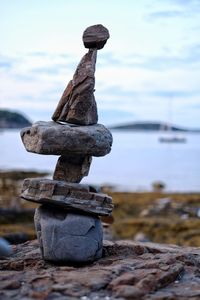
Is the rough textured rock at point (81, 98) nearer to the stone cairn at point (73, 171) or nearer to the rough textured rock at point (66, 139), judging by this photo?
the stone cairn at point (73, 171)

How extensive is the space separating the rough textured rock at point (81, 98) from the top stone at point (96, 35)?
9.0 inches

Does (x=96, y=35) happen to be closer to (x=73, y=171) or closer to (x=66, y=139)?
(x=66, y=139)

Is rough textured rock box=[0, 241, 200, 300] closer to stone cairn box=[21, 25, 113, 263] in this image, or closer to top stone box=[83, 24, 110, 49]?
stone cairn box=[21, 25, 113, 263]

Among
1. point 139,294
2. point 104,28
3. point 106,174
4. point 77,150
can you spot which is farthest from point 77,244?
point 106,174

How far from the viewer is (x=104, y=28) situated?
390 inches

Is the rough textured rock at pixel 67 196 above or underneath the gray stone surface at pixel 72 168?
underneath

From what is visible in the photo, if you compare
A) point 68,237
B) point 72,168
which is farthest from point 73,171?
point 68,237

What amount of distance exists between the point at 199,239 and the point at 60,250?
1250cm

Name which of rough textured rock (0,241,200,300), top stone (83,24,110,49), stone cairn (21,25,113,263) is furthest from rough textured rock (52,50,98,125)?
rough textured rock (0,241,200,300)

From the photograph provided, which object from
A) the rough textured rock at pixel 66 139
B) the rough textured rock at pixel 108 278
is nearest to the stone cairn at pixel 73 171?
the rough textured rock at pixel 66 139

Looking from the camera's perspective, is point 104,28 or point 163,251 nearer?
point 104,28

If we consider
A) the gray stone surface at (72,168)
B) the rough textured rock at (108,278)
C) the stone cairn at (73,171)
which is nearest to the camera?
the rough textured rock at (108,278)

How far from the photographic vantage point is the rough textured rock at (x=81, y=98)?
9.84 meters

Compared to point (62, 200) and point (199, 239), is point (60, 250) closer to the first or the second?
point (62, 200)
